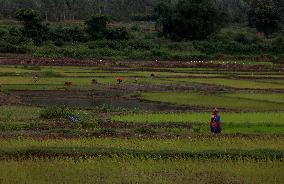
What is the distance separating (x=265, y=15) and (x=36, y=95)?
3165 cm

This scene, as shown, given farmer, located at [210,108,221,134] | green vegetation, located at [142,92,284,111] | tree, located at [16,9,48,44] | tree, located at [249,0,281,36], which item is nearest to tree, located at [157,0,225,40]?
tree, located at [249,0,281,36]

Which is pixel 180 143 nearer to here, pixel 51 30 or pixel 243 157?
pixel 243 157

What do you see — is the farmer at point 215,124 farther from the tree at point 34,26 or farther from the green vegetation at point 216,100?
the tree at point 34,26

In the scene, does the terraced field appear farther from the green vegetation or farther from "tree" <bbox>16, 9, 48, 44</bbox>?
"tree" <bbox>16, 9, 48, 44</bbox>

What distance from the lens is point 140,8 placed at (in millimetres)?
73062

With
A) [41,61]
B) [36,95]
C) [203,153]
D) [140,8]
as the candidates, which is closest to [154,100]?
[36,95]

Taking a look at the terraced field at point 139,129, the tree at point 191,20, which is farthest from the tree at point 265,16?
the terraced field at point 139,129

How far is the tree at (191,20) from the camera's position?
4809cm

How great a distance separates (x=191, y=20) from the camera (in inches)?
1889

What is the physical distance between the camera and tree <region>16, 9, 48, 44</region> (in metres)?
47.2

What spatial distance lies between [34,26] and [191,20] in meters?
14.0

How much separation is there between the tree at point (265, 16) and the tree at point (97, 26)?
14.4 m

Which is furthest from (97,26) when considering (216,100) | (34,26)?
(216,100)

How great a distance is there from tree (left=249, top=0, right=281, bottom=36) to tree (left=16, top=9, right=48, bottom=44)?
65.3ft
